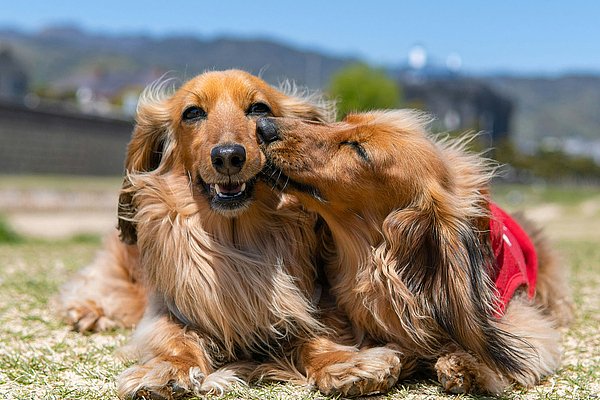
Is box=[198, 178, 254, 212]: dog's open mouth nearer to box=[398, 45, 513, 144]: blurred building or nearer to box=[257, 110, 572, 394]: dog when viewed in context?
box=[257, 110, 572, 394]: dog

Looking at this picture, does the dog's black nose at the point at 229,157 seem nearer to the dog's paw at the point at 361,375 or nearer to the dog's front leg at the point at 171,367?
the dog's front leg at the point at 171,367

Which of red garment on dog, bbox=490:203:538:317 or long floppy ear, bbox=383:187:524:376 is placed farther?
red garment on dog, bbox=490:203:538:317

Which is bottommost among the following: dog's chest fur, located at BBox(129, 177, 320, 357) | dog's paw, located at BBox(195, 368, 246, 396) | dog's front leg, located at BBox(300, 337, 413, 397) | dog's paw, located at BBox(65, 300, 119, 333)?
dog's paw, located at BBox(65, 300, 119, 333)

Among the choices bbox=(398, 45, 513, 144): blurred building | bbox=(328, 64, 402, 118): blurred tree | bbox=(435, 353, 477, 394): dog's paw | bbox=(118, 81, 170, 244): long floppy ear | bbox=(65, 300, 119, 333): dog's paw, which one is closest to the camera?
bbox=(435, 353, 477, 394): dog's paw

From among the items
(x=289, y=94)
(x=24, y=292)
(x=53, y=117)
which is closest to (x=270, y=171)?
(x=289, y=94)

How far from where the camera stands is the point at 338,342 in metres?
3.12

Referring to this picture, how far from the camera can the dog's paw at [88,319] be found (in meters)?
4.12

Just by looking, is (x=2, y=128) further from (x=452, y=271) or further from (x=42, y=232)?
(x=452, y=271)

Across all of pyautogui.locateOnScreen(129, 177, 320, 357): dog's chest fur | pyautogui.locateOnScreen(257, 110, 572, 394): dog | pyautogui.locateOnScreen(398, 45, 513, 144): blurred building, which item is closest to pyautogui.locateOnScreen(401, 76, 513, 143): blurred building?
pyautogui.locateOnScreen(398, 45, 513, 144): blurred building

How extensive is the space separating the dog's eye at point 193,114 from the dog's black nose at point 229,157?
460mm

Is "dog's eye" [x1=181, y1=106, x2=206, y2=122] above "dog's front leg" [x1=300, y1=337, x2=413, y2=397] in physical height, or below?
above

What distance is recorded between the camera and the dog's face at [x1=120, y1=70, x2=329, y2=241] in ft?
9.92

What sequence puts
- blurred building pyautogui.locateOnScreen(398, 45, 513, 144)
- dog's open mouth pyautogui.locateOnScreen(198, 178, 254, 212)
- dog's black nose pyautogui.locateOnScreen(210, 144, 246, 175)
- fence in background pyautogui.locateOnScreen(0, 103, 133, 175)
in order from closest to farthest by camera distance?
dog's black nose pyautogui.locateOnScreen(210, 144, 246, 175), dog's open mouth pyautogui.locateOnScreen(198, 178, 254, 212), fence in background pyautogui.locateOnScreen(0, 103, 133, 175), blurred building pyautogui.locateOnScreen(398, 45, 513, 144)

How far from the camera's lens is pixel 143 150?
12.3ft
